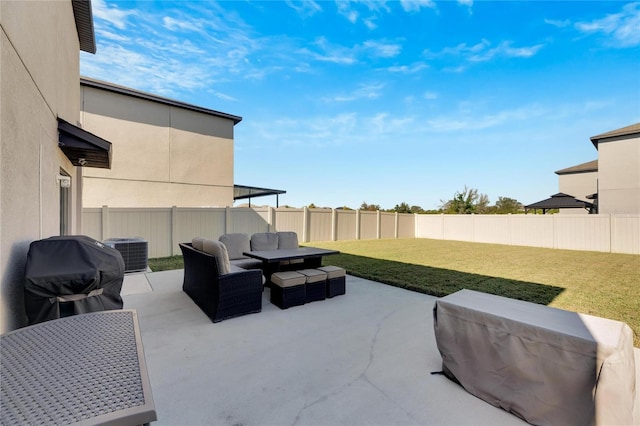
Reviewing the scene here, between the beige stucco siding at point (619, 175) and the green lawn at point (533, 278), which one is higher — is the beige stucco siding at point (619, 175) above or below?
above

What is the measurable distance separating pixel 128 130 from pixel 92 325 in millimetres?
12944

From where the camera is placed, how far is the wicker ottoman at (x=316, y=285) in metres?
4.60

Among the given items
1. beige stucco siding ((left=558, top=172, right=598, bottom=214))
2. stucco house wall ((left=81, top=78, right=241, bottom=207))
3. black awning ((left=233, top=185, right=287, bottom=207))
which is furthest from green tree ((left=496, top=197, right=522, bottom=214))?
stucco house wall ((left=81, top=78, right=241, bottom=207))

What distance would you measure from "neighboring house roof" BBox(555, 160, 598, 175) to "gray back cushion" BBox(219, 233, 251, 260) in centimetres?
2590

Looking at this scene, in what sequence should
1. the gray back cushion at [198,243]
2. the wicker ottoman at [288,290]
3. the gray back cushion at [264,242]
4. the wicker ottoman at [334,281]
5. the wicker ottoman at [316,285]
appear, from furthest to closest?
the gray back cushion at [264,242] → the wicker ottoman at [334,281] → the wicker ottoman at [316,285] → the gray back cushion at [198,243] → the wicker ottoman at [288,290]

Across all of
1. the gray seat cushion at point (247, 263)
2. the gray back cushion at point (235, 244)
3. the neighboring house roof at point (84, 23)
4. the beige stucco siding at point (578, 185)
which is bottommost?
the gray seat cushion at point (247, 263)

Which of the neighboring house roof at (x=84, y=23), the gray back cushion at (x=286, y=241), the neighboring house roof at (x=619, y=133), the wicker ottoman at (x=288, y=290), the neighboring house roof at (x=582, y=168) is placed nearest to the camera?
the wicker ottoman at (x=288, y=290)

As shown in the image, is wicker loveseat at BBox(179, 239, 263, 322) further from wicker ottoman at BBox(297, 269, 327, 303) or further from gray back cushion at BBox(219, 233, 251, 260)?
gray back cushion at BBox(219, 233, 251, 260)

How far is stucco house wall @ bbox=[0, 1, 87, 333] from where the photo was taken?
2.01m

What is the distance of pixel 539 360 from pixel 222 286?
Result: 11.3 ft

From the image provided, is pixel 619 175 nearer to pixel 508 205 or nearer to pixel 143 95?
pixel 508 205

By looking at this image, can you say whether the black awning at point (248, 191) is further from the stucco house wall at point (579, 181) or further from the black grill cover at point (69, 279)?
the stucco house wall at point (579, 181)

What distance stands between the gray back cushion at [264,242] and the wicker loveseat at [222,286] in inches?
62.4

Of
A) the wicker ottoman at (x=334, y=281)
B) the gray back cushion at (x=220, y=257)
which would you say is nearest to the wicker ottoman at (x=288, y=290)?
the wicker ottoman at (x=334, y=281)
